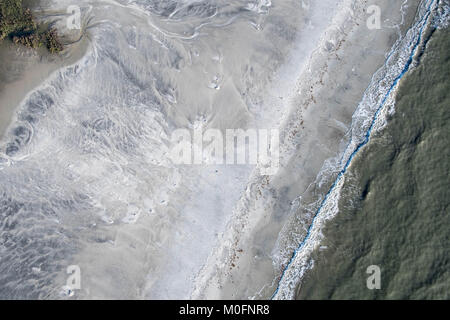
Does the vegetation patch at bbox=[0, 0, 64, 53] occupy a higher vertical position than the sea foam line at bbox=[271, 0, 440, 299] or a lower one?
higher

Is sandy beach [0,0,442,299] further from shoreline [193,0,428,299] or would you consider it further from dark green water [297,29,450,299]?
dark green water [297,29,450,299]

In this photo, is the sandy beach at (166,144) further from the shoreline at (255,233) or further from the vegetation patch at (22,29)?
the vegetation patch at (22,29)

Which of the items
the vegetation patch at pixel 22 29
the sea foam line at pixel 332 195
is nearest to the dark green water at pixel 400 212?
the sea foam line at pixel 332 195
